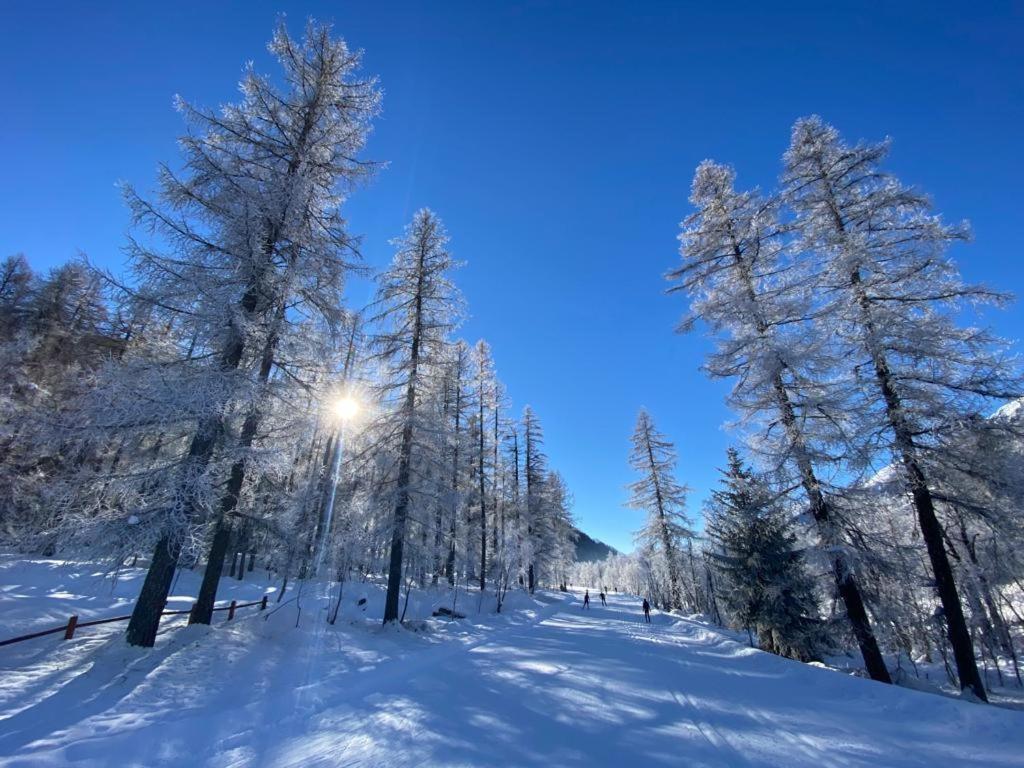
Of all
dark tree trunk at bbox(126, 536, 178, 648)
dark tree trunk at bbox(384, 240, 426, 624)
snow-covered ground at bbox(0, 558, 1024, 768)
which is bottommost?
snow-covered ground at bbox(0, 558, 1024, 768)

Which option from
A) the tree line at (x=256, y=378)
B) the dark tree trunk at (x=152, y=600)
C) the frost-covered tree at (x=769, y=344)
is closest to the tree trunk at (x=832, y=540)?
the frost-covered tree at (x=769, y=344)

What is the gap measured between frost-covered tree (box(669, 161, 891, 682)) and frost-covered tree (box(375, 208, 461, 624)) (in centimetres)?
928

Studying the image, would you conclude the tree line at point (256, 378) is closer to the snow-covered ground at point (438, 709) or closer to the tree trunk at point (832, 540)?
the snow-covered ground at point (438, 709)

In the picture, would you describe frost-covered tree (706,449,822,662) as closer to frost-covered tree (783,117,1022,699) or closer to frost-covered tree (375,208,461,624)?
frost-covered tree (783,117,1022,699)

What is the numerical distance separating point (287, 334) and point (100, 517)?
195 inches

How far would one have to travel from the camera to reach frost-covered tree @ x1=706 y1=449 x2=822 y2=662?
1484 centimetres

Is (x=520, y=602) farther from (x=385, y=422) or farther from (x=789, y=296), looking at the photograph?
(x=789, y=296)

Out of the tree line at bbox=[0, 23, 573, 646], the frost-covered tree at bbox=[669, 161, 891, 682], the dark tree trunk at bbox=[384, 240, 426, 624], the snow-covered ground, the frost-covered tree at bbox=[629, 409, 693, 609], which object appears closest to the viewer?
the snow-covered ground

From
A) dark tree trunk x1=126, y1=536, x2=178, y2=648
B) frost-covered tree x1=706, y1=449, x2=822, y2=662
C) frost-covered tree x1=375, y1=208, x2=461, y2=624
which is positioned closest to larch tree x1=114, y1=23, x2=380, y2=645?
dark tree trunk x1=126, y1=536, x2=178, y2=648

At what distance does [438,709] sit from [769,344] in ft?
33.2

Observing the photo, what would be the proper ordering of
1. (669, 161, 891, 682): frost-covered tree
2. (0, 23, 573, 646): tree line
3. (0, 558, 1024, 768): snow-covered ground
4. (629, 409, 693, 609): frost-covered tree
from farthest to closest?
(629, 409, 693, 609): frost-covered tree
(669, 161, 891, 682): frost-covered tree
(0, 23, 573, 646): tree line
(0, 558, 1024, 768): snow-covered ground

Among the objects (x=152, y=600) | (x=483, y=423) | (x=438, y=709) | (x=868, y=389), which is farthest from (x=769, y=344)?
(x=483, y=423)

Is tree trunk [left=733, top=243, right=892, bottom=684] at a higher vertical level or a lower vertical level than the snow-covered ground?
higher

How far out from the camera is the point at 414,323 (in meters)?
17.1
